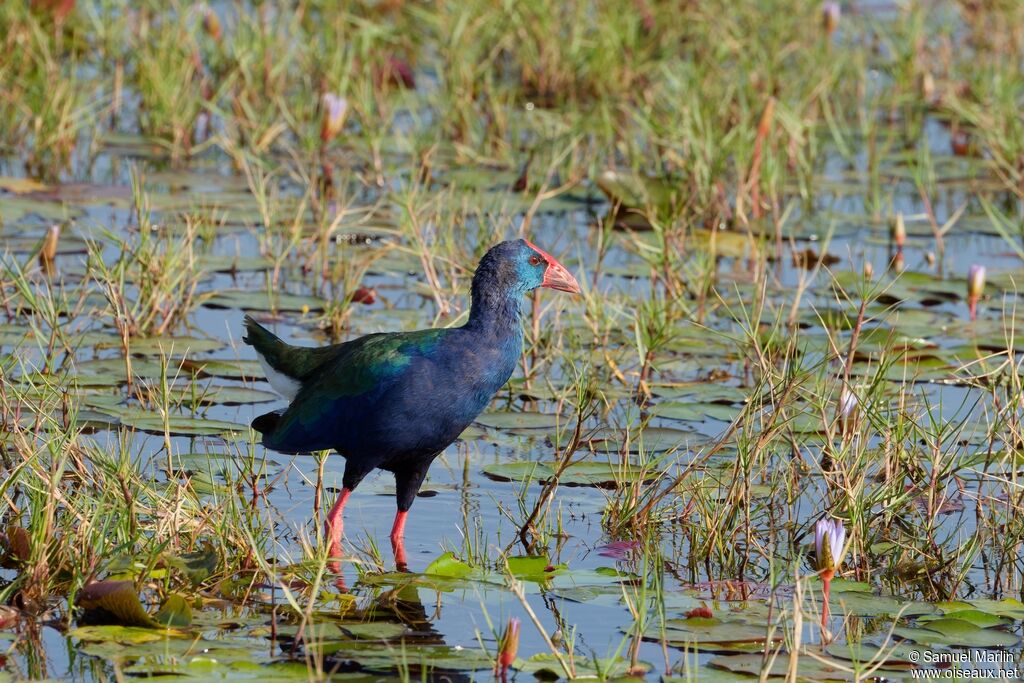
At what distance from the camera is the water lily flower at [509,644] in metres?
3.38

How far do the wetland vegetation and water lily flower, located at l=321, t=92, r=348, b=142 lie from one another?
0.04 feet

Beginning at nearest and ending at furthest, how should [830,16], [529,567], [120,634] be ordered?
[120,634] → [529,567] → [830,16]

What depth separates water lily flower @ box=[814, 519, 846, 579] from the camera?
3.63 meters

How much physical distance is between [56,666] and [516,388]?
2480mm

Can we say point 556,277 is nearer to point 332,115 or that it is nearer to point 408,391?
point 408,391

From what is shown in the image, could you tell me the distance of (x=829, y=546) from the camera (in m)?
3.64

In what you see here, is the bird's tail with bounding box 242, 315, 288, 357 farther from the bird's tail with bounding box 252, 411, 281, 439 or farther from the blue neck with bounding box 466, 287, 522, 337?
the blue neck with bounding box 466, 287, 522, 337

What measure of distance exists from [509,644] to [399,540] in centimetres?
115

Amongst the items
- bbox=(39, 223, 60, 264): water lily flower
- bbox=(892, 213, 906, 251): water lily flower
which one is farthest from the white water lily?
bbox=(892, 213, 906, 251): water lily flower

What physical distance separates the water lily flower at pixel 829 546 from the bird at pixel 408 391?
3.70ft

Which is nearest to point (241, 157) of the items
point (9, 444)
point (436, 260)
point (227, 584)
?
point (436, 260)

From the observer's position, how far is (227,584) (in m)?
3.91

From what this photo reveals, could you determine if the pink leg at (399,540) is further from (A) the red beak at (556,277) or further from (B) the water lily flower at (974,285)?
(B) the water lily flower at (974,285)

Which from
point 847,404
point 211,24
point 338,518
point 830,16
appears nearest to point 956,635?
point 847,404
